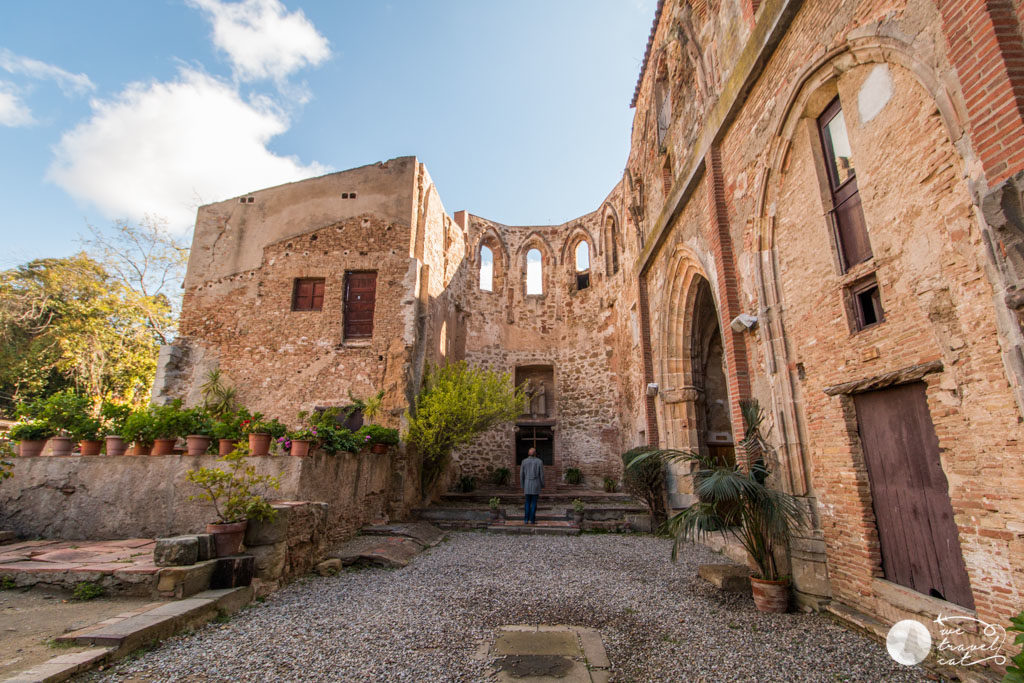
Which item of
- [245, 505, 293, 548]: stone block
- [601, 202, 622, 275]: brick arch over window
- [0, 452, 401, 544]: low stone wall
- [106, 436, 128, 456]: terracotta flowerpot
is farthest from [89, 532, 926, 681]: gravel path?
[601, 202, 622, 275]: brick arch over window

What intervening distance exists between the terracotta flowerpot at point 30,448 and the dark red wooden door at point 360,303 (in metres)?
5.61

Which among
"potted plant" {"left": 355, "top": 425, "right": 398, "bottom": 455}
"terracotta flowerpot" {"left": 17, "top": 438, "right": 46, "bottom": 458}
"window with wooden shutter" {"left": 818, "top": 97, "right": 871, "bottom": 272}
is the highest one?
"window with wooden shutter" {"left": 818, "top": 97, "right": 871, "bottom": 272}

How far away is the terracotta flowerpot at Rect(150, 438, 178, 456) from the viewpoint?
6.96m

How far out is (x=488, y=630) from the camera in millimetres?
4199

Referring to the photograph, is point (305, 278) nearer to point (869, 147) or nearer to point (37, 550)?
point (37, 550)

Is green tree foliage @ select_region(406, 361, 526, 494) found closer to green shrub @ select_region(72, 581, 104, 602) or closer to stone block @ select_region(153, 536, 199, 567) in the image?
stone block @ select_region(153, 536, 199, 567)

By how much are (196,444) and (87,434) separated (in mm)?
1827

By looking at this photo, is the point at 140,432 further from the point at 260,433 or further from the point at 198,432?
the point at 260,433

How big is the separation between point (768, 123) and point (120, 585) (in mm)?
8540

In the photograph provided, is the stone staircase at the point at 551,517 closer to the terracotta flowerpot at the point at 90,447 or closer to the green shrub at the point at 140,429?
the green shrub at the point at 140,429

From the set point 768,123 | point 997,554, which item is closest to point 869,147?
point 768,123

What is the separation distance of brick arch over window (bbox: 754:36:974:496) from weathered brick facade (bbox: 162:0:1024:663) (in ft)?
0.08

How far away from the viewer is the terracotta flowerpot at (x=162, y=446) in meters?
6.96

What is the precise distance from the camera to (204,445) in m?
6.94
